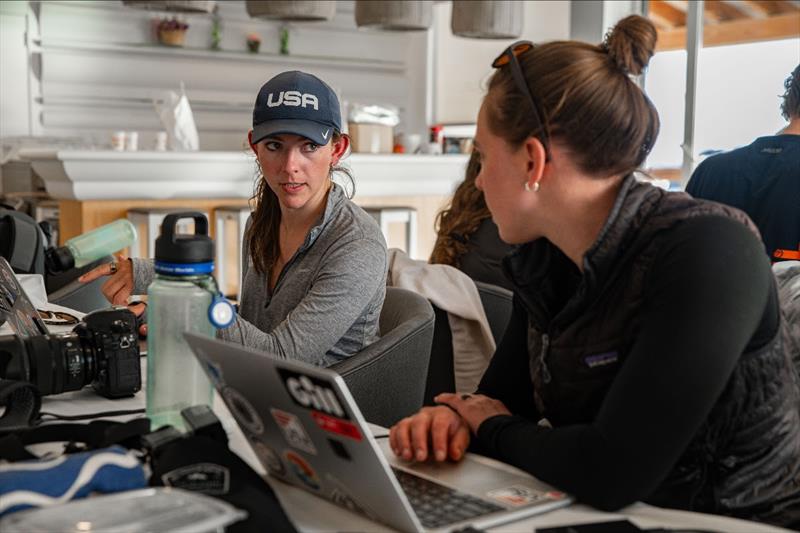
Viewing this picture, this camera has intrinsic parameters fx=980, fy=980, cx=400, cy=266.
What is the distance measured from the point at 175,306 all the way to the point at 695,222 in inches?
26.0

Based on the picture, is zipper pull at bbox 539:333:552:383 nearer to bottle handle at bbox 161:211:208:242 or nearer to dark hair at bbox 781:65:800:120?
bottle handle at bbox 161:211:208:242

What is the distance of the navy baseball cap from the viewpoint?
2.01 meters

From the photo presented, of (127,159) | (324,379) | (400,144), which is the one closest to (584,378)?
(324,379)

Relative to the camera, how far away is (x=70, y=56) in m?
7.02

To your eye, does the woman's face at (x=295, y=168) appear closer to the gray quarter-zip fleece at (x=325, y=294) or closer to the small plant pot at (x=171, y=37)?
the gray quarter-zip fleece at (x=325, y=294)

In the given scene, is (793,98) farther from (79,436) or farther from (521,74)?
(79,436)

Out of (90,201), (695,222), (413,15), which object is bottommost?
(90,201)

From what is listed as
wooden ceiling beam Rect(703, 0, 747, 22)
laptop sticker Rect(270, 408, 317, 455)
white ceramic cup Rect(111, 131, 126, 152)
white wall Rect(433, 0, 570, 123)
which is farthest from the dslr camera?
white wall Rect(433, 0, 570, 123)

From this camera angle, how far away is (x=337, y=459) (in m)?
1.00

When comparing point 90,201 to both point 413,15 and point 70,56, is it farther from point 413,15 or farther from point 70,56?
point 70,56

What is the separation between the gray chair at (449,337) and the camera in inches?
105

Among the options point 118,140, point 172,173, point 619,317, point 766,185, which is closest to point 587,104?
point 619,317

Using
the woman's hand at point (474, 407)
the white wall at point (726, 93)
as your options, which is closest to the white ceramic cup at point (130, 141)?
the white wall at point (726, 93)

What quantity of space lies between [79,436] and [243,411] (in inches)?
9.8
